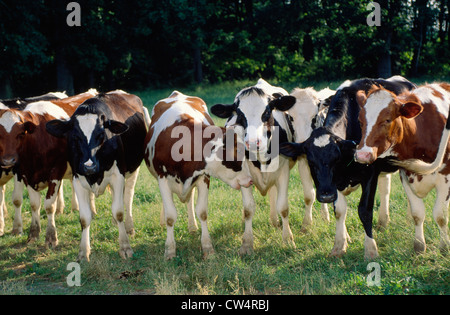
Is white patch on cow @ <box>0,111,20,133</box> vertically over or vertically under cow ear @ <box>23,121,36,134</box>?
over

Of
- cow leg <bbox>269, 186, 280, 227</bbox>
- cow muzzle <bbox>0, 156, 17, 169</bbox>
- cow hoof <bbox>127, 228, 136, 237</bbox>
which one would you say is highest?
cow muzzle <bbox>0, 156, 17, 169</bbox>

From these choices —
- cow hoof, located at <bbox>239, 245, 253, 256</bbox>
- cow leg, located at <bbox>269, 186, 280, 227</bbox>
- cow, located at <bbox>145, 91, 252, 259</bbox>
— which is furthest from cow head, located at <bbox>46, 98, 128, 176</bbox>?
cow leg, located at <bbox>269, 186, 280, 227</bbox>

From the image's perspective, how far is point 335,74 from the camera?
29969mm

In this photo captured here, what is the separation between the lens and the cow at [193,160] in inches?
240

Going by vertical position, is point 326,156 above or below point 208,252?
above

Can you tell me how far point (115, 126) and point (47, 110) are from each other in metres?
1.67

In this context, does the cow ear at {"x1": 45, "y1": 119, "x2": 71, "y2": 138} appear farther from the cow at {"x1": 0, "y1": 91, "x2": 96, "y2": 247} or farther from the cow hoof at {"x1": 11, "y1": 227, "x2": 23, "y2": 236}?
the cow hoof at {"x1": 11, "y1": 227, "x2": 23, "y2": 236}

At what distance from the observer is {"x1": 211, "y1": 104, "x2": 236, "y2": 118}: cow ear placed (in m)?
6.19

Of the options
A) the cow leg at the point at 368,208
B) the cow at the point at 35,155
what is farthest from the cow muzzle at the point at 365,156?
the cow at the point at 35,155

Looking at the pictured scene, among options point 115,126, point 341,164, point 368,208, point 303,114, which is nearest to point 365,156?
point 341,164

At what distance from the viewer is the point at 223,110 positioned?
6.23 meters

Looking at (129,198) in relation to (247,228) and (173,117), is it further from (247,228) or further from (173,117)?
(247,228)

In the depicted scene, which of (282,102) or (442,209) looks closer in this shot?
(442,209)

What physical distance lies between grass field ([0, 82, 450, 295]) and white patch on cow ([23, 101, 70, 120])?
5.71 ft
